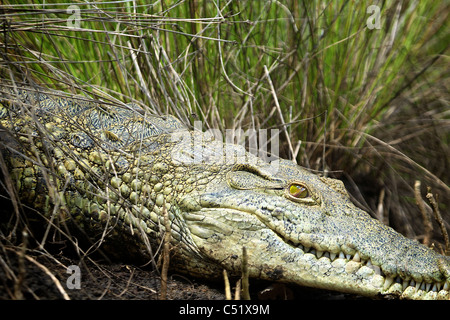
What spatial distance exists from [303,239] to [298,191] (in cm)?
30

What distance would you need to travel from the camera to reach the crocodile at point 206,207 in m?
2.25

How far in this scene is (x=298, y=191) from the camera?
251 centimetres

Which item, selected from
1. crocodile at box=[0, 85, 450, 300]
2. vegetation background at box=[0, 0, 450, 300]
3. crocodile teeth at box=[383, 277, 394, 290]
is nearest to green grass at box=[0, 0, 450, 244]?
vegetation background at box=[0, 0, 450, 300]

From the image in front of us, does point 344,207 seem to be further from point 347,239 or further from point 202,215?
Answer: point 202,215

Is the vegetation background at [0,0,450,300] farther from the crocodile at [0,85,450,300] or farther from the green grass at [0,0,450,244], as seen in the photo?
the crocodile at [0,85,450,300]

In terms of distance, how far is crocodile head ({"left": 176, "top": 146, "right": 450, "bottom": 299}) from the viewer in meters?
2.23

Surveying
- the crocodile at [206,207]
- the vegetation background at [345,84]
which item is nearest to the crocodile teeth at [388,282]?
the crocodile at [206,207]

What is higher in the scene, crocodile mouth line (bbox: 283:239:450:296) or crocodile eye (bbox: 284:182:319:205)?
crocodile eye (bbox: 284:182:319:205)

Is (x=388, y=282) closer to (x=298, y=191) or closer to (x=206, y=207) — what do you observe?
(x=298, y=191)

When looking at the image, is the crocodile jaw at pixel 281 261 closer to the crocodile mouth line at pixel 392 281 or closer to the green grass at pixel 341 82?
the crocodile mouth line at pixel 392 281

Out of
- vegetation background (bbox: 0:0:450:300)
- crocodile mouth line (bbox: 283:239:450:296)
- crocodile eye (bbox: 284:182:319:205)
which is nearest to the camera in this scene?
crocodile mouth line (bbox: 283:239:450:296)

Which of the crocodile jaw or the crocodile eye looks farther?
the crocodile eye

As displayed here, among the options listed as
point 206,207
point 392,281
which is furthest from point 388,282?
point 206,207

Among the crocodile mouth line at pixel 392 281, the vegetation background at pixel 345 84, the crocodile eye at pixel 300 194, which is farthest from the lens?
the vegetation background at pixel 345 84
